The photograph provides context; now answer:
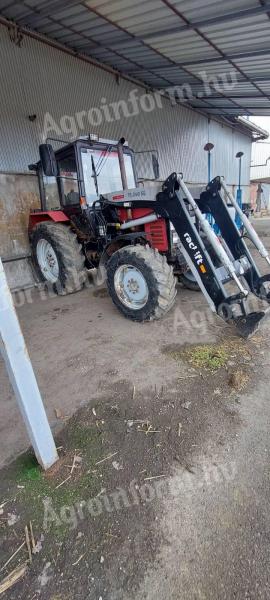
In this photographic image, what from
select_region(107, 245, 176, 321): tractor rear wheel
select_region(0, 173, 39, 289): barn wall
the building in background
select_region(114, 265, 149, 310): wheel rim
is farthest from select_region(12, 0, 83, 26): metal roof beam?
the building in background

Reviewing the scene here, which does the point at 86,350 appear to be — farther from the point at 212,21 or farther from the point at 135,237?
the point at 212,21

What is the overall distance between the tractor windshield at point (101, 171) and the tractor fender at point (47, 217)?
0.70 metres

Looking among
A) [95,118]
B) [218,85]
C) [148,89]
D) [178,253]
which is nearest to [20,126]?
[95,118]

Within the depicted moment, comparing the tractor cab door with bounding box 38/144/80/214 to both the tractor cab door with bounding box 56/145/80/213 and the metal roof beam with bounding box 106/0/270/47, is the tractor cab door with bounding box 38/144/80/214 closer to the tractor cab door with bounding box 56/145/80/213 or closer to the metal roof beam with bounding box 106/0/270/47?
the tractor cab door with bounding box 56/145/80/213

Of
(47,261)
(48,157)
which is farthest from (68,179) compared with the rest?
(47,261)

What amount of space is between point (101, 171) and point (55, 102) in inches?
134

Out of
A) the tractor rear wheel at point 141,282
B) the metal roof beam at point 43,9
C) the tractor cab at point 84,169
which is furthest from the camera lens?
the metal roof beam at point 43,9

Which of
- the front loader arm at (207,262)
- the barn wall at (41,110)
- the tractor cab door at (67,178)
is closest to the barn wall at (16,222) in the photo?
the barn wall at (41,110)

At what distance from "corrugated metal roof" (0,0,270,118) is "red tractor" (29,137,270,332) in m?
2.54

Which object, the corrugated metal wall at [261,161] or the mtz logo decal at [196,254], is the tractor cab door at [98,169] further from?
the corrugated metal wall at [261,161]

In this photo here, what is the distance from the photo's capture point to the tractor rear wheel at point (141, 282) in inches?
145

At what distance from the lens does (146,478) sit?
1896 millimetres

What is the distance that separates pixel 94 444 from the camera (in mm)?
2170

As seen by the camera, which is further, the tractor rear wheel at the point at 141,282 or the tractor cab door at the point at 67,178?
the tractor cab door at the point at 67,178
